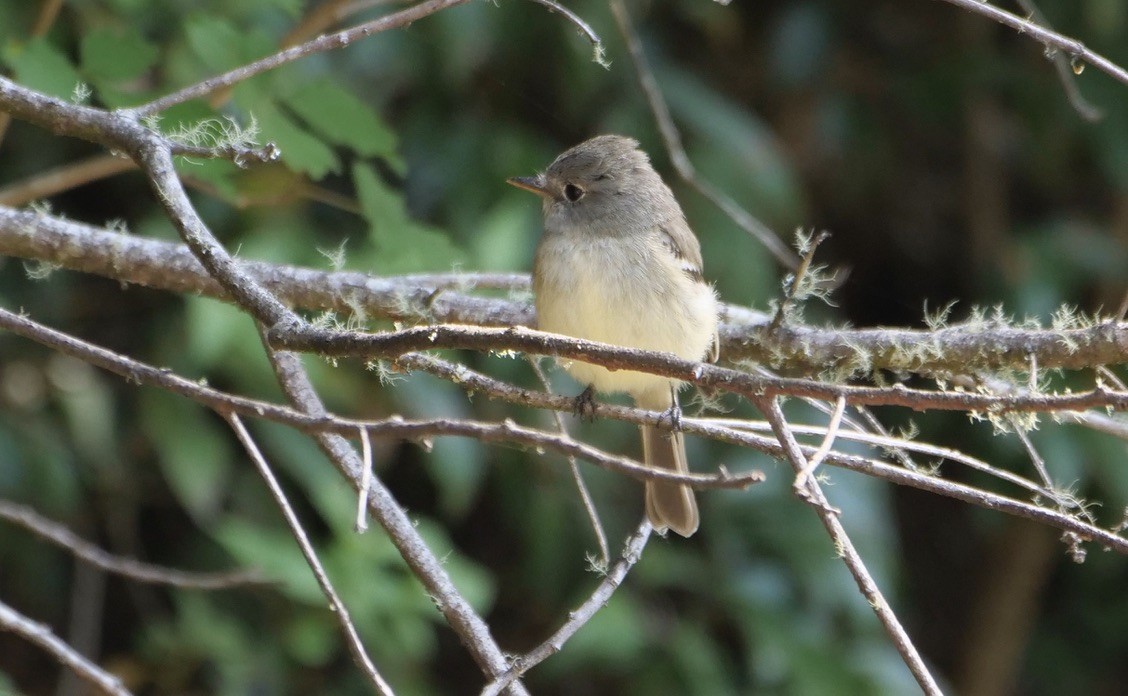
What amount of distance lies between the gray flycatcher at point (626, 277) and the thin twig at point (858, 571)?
116 centimetres

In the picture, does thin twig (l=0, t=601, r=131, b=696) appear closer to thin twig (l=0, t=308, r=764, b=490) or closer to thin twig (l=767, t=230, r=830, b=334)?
thin twig (l=0, t=308, r=764, b=490)

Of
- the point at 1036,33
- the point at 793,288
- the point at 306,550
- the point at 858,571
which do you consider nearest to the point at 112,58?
the point at 306,550

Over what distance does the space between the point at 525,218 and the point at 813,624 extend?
1.69m

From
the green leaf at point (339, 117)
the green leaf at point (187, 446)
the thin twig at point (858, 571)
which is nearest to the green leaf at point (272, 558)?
the green leaf at point (187, 446)

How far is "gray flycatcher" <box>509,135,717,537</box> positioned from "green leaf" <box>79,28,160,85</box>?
100 cm

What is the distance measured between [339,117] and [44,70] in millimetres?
595

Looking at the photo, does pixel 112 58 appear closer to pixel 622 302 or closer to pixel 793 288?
pixel 622 302

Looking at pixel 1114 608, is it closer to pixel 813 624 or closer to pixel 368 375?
pixel 813 624

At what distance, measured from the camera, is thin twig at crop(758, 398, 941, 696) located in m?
1.37

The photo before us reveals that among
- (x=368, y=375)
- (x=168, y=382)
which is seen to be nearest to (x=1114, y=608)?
(x=368, y=375)

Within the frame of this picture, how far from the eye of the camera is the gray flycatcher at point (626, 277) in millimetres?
2857

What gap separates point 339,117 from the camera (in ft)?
8.72

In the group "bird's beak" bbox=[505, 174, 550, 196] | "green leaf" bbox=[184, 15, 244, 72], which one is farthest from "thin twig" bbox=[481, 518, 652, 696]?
"bird's beak" bbox=[505, 174, 550, 196]

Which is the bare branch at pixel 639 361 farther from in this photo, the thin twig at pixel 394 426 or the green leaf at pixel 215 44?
the green leaf at pixel 215 44
